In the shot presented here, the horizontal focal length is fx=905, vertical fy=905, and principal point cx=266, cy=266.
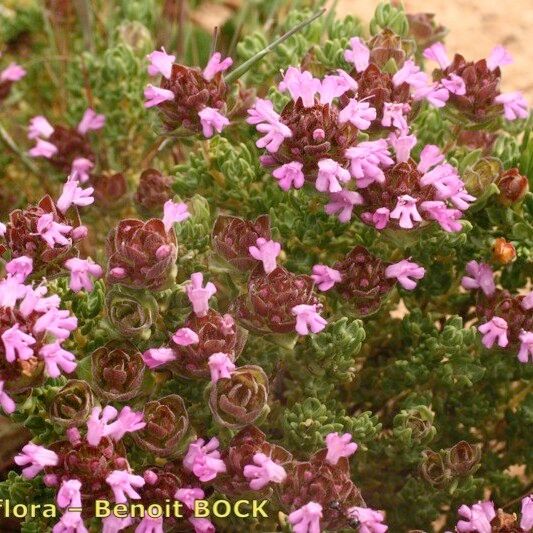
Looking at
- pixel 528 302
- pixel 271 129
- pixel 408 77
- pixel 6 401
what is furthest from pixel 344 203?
pixel 6 401

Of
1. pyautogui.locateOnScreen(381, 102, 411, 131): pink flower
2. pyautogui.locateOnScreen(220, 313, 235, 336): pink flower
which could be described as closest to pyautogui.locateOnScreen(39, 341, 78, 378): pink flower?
pyautogui.locateOnScreen(220, 313, 235, 336): pink flower

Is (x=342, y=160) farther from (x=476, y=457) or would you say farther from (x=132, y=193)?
(x=132, y=193)

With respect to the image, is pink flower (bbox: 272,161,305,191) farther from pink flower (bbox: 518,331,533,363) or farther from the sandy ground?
the sandy ground

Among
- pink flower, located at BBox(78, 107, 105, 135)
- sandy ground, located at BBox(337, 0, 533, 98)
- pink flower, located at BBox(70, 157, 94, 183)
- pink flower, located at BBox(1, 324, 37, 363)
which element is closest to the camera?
pink flower, located at BBox(1, 324, 37, 363)

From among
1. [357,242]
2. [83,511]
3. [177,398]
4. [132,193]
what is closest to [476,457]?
[357,242]

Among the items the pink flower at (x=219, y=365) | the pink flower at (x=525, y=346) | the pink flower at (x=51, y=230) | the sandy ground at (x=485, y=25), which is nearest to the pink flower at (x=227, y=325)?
the pink flower at (x=219, y=365)

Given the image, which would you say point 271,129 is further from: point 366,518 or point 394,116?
point 366,518

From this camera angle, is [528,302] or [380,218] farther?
[528,302]
